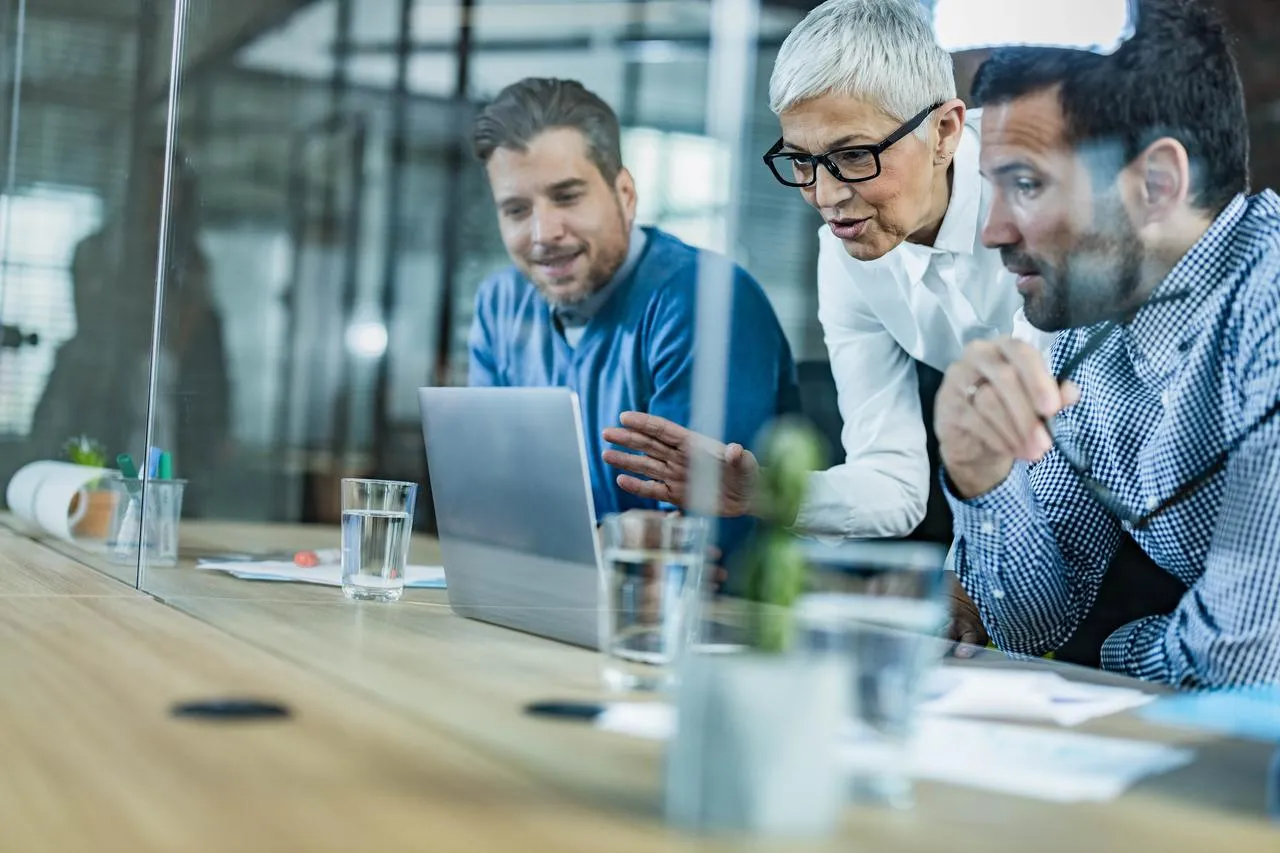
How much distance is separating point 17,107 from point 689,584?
134 inches

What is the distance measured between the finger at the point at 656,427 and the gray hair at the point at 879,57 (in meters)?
A: 0.44

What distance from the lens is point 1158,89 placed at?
154 cm

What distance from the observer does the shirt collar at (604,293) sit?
1878mm

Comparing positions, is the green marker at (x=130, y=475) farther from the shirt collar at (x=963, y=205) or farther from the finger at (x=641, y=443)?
the shirt collar at (x=963, y=205)

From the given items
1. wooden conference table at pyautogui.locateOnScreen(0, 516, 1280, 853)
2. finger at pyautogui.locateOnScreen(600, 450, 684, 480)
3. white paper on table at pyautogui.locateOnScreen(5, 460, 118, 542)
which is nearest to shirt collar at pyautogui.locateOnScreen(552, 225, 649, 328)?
finger at pyautogui.locateOnScreen(600, 450, 684, 480)

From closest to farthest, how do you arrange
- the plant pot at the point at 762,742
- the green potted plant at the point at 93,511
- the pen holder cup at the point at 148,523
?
the plant pot at the point at 762,742 < the pen holder cup at the point at 148,523 < the green potted plant at the point at 93,511

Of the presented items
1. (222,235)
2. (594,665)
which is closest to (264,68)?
(222,235)

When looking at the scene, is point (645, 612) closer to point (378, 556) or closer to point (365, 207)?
point (378, 556)

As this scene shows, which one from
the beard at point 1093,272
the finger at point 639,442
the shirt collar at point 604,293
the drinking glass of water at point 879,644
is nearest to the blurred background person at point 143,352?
the shirt collar at point 604,293

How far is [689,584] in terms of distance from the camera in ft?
3.77

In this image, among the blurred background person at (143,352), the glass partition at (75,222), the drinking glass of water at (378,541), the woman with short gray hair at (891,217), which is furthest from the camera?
the glass partition at (75,222)

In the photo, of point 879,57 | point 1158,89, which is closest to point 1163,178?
point 1158,89

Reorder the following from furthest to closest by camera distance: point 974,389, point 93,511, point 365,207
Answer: point 365,207 < point 93,511 < point 974,389

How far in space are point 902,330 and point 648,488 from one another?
0.37m
